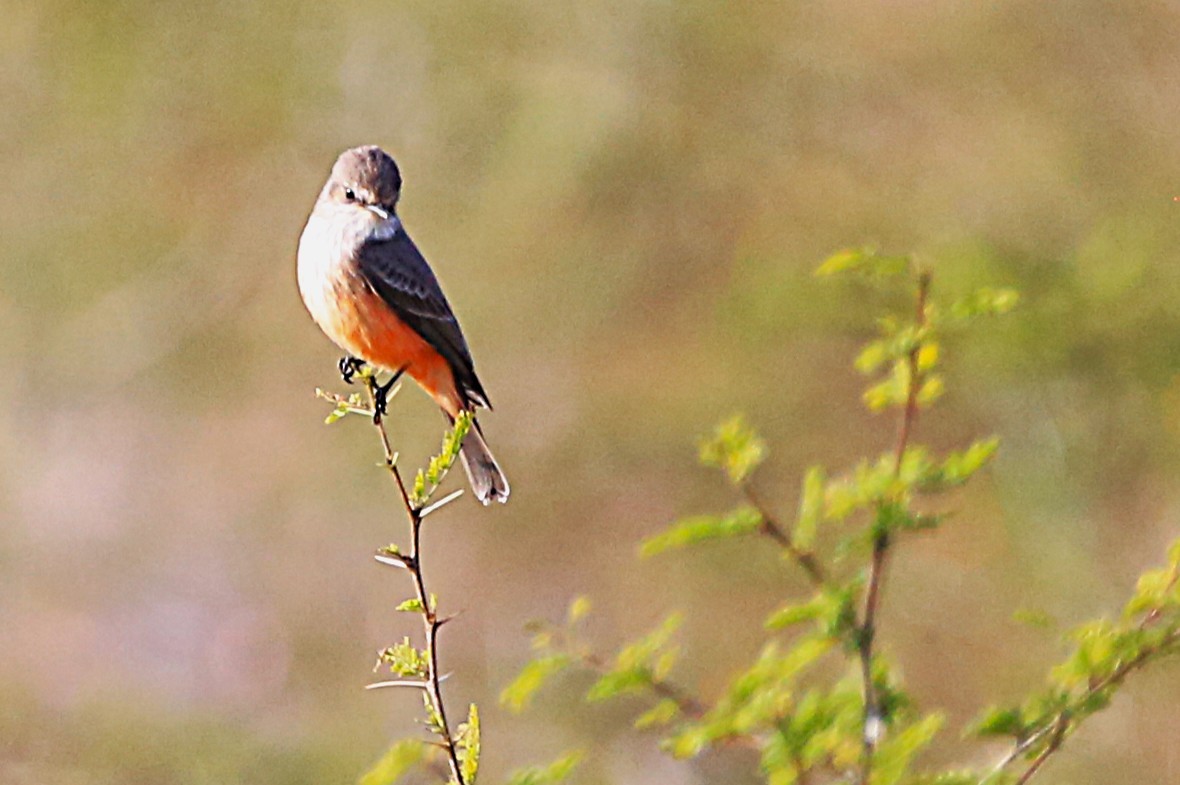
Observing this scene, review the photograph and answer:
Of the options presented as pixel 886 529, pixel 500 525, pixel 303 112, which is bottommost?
pixel 886 529

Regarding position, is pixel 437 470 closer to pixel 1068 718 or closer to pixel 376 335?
pixel 1068 718

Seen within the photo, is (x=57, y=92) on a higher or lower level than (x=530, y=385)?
higher

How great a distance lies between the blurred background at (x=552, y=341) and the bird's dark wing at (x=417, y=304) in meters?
1.86

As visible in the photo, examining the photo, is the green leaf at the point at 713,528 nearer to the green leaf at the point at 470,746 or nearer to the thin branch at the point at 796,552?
the thin branch at the point at 796,552

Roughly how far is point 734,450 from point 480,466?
1.88 m

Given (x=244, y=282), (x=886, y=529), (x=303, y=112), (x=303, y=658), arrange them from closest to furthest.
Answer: (x=886, y=529)
(x=303, y=112)
(x=303, y=658)
(x=244, y=282)

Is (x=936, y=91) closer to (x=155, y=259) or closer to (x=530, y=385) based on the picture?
(x=530, y=385)

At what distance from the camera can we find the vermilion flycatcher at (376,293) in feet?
16.8

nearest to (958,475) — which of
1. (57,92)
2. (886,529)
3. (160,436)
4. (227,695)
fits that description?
(886,529)

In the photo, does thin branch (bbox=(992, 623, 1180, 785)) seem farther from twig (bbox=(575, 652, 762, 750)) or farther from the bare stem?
the bare stem

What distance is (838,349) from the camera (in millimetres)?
10688

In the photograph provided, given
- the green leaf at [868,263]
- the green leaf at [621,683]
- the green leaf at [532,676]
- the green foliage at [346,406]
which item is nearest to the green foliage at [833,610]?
the green leaf at [621,683]

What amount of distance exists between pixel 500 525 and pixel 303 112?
10.2ft

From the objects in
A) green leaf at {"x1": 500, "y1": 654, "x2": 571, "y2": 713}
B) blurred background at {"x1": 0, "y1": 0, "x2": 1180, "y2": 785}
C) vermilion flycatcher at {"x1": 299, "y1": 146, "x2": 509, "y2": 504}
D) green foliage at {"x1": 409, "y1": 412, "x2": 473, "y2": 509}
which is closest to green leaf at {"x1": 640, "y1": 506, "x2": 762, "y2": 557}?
green leaf at {"x1": 500, "y1": 654, "x2": 571, "y2": 713}
